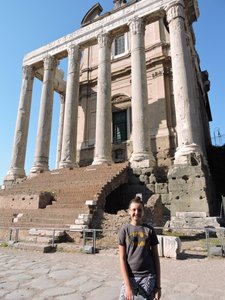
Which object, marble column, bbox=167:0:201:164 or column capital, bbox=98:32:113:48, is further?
column capital, bbox=98:32:113:48

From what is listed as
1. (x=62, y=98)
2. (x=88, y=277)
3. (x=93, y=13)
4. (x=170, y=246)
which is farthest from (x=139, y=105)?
(x=93, y=13)

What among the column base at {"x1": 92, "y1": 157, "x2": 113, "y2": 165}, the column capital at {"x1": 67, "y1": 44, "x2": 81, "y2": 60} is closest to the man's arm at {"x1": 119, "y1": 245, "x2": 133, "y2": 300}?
the column base at {"x1": 92, "y1": 157, "x2": 113, "y2": 165}

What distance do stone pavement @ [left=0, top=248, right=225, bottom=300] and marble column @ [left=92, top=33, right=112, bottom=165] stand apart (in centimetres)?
980

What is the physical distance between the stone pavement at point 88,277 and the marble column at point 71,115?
11216 mm

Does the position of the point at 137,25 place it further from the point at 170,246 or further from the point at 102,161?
the point at 170,246

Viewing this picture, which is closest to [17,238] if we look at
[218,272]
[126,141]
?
[218,272]

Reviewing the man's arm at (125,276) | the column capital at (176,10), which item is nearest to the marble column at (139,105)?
the column capital at (176,10)

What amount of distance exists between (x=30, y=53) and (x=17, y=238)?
1955 centimetres

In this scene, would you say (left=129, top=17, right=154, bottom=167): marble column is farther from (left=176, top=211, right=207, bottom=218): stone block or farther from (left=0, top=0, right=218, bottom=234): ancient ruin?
(left=176, top=211, right=207, bottom=218): stone block

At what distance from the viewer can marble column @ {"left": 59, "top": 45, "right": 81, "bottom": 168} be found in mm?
18422

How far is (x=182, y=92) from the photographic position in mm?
14836

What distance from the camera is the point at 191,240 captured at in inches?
386

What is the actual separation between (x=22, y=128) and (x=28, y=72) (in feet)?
19.0

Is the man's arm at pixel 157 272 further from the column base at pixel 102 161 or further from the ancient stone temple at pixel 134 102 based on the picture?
the column base at pixel 102 161
